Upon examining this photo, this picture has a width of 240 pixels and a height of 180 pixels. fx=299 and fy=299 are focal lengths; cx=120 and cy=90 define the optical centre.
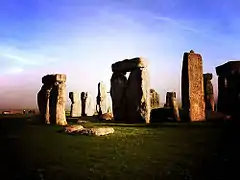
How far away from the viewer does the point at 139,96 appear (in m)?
16.8

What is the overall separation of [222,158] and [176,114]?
12.2 m

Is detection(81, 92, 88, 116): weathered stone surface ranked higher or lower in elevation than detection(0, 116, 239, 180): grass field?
higher

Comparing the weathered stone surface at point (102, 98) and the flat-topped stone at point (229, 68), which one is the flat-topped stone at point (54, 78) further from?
the flat-topped stone at point (229, 68)

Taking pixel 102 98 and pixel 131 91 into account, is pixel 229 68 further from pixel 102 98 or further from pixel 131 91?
pixel 102 98

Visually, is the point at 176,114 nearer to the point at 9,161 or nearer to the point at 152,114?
the point at 152,114

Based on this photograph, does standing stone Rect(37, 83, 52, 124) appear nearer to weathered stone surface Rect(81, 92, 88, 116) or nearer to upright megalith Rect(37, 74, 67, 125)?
upright megalith Rect(37, 74, 67, 125)

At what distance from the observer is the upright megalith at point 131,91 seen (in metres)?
16.6

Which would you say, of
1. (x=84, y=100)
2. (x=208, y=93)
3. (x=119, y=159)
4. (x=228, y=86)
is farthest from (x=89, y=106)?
(x=119, y=159)

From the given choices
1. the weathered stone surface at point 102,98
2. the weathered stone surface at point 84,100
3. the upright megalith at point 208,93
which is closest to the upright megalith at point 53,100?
the weathered stone surface at point 102,98

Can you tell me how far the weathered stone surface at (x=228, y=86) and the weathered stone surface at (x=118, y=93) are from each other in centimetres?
822

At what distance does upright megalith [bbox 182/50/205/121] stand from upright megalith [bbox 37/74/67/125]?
6907mm

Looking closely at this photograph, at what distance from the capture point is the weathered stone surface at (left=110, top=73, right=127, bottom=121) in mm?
18672

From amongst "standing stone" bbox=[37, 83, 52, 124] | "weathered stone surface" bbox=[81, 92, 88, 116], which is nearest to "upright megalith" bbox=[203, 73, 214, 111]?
"weathered stone surface" bbox=[81, 92, 88, 116]

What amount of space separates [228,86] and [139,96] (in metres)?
9.01
